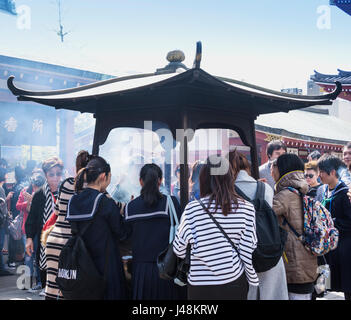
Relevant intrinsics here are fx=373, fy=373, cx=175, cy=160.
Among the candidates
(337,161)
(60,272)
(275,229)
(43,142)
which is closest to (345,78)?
(337,161)

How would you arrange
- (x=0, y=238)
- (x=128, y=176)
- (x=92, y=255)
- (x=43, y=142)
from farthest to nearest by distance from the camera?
(x=43, y=142) < (x=0, y=238) < (x=128, y=176) < (x=92, y=255)

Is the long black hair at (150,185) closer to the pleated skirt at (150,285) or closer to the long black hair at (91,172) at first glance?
the long black hair at (91,172)

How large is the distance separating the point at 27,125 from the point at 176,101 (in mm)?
6564

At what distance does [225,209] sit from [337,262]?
2.11 m

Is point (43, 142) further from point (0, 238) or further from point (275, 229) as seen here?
point (275, 229)

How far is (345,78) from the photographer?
9.54m

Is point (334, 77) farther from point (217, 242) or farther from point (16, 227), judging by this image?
point (217, 242)

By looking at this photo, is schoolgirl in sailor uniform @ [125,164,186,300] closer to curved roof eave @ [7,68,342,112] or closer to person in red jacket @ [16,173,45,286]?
curved roof eave @ [7,68,342,112]

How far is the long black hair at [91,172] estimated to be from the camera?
2.67m

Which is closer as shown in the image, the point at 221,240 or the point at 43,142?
the point at 221,240

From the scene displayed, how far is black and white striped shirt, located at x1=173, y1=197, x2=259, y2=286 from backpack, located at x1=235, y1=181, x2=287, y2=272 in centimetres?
13

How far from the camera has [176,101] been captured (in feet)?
9.71

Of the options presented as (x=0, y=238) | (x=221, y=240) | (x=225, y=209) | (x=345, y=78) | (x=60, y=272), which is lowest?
(x=0, y=238)

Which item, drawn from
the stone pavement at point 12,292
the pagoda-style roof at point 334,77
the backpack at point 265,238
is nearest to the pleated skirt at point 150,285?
the backpack at point 265,238
